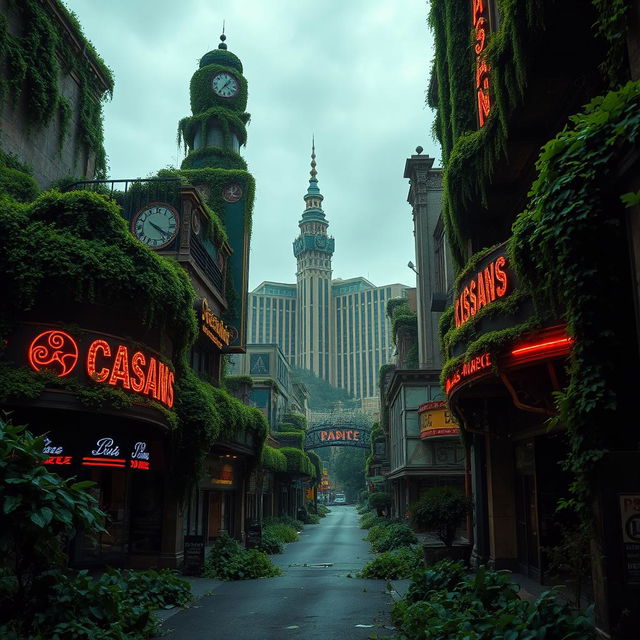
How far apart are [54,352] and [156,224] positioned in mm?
9683

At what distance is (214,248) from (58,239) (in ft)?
41.9

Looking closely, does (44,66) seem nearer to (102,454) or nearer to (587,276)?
(102,454)

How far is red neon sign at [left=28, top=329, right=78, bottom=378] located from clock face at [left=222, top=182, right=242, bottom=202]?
17.6m

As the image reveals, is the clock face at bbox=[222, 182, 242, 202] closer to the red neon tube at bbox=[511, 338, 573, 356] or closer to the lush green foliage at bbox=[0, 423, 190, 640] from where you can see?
the red neon tube at bbox=[511, 338, 573, 356]

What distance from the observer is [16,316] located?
48.2 feet

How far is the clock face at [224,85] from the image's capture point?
37.0 m

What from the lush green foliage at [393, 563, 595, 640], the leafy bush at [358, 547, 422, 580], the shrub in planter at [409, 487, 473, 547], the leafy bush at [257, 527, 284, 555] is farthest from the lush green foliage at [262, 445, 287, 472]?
the lush green foliage at [393, 563, 595, 640]

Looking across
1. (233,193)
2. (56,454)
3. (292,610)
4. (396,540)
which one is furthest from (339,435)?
(292,610)

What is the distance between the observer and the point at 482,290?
1316cm

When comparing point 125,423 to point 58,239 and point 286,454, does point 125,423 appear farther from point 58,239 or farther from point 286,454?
point 286,454

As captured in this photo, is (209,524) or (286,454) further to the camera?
(286,454)

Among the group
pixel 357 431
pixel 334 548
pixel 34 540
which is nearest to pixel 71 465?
pixel 34 540

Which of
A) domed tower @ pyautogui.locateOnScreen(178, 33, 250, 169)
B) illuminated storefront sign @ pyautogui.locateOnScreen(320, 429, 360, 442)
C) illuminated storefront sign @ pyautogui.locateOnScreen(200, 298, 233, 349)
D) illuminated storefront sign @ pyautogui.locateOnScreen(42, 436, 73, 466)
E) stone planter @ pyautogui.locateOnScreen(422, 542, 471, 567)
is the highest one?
domed tower @ pyautogui.locateOnScreen(178, 33, 250, 169)

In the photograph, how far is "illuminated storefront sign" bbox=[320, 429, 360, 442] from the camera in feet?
253
